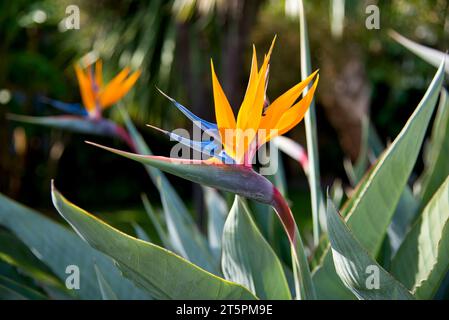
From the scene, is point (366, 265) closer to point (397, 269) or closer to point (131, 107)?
point (397, 269)

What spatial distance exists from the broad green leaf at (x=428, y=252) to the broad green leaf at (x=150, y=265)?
0.21m

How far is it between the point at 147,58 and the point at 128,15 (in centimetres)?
49

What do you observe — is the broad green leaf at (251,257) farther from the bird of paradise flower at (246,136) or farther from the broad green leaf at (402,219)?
the broad green leaf at (402,219)

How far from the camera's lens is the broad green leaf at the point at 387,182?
2.32 feet

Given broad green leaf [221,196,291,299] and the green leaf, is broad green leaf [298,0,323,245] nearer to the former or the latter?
broad green leaf [221,196,291,299]

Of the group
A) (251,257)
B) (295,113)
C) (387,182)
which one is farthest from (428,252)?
(295,113)

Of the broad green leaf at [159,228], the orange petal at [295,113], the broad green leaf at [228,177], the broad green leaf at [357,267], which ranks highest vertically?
the orange petal at [295,113]

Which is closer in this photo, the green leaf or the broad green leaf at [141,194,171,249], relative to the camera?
the broad green leaf at [141,194,171,249]

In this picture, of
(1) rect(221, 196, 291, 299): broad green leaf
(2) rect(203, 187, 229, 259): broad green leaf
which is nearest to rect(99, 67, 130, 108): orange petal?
(2) rect(203, 187, 229, 259): broad green leaf

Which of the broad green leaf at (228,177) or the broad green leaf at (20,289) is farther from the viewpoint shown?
the broad green leaf at (20,289)

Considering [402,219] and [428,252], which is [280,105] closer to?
[428,252]

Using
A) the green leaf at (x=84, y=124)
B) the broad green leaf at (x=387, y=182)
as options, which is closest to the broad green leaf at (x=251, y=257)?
the broad green leaf at (x=387, y=182)

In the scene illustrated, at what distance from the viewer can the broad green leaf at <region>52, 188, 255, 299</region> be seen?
0.60 metres

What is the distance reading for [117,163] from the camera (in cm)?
667
